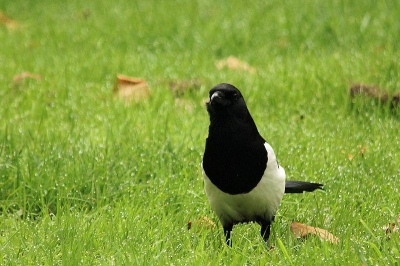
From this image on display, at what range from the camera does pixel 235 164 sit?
10.9 ft

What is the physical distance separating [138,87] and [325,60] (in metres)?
1.58

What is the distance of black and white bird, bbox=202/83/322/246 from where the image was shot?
3.32 meters

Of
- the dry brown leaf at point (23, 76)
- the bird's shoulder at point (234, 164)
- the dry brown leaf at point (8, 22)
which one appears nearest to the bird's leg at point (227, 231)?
the bird's shoulder at point (234, 164)

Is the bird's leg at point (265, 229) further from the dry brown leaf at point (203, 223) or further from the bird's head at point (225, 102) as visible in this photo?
the bird's head at point (225, 102)

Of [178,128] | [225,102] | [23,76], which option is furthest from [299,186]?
[23,76]

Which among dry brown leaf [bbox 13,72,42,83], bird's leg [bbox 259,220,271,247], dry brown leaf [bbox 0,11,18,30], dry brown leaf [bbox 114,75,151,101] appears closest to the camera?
bird's leg [bbox 259,220,271,247]

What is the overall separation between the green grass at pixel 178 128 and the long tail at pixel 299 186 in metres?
0.10

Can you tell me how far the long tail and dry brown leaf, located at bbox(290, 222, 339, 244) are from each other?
24 centimetres

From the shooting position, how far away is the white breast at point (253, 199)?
3398 mm

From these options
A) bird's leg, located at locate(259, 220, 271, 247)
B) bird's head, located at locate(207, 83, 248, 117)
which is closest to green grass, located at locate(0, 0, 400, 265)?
bird's leg, located at locate(259, 220, 271, 247)

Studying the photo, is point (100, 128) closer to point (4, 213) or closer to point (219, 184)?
point (4, 213)

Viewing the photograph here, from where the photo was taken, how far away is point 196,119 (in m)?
5.23

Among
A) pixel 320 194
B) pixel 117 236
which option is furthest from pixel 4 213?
pixel 320 194

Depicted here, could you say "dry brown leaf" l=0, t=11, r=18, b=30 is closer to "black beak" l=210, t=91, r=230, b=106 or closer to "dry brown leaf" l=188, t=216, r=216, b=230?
"dry brown leaf" l=188, t=216, r=216, b=230
